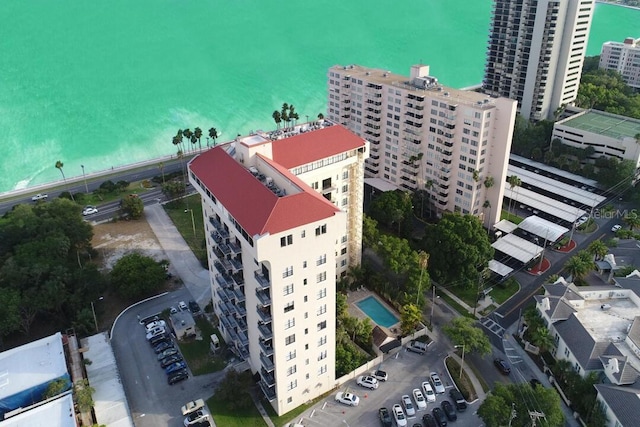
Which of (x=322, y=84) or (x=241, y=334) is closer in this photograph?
(x=241, y=334)

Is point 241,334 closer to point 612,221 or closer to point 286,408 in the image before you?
point 286,408

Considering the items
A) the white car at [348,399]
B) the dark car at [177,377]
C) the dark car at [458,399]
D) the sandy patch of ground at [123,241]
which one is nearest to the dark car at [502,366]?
the dark car at [458,399]

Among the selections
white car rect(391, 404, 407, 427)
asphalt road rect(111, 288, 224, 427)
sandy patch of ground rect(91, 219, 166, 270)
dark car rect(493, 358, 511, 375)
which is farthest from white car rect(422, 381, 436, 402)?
sandy patch of ground rect(91, 219, 166, 270)

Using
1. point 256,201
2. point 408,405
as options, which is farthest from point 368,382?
point 256,201

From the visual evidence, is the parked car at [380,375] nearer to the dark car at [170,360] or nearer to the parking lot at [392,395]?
the parking lot at [392,395]

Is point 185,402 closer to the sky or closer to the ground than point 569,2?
closer to the ground

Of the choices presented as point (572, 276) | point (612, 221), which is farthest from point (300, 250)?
point (612, 221)
